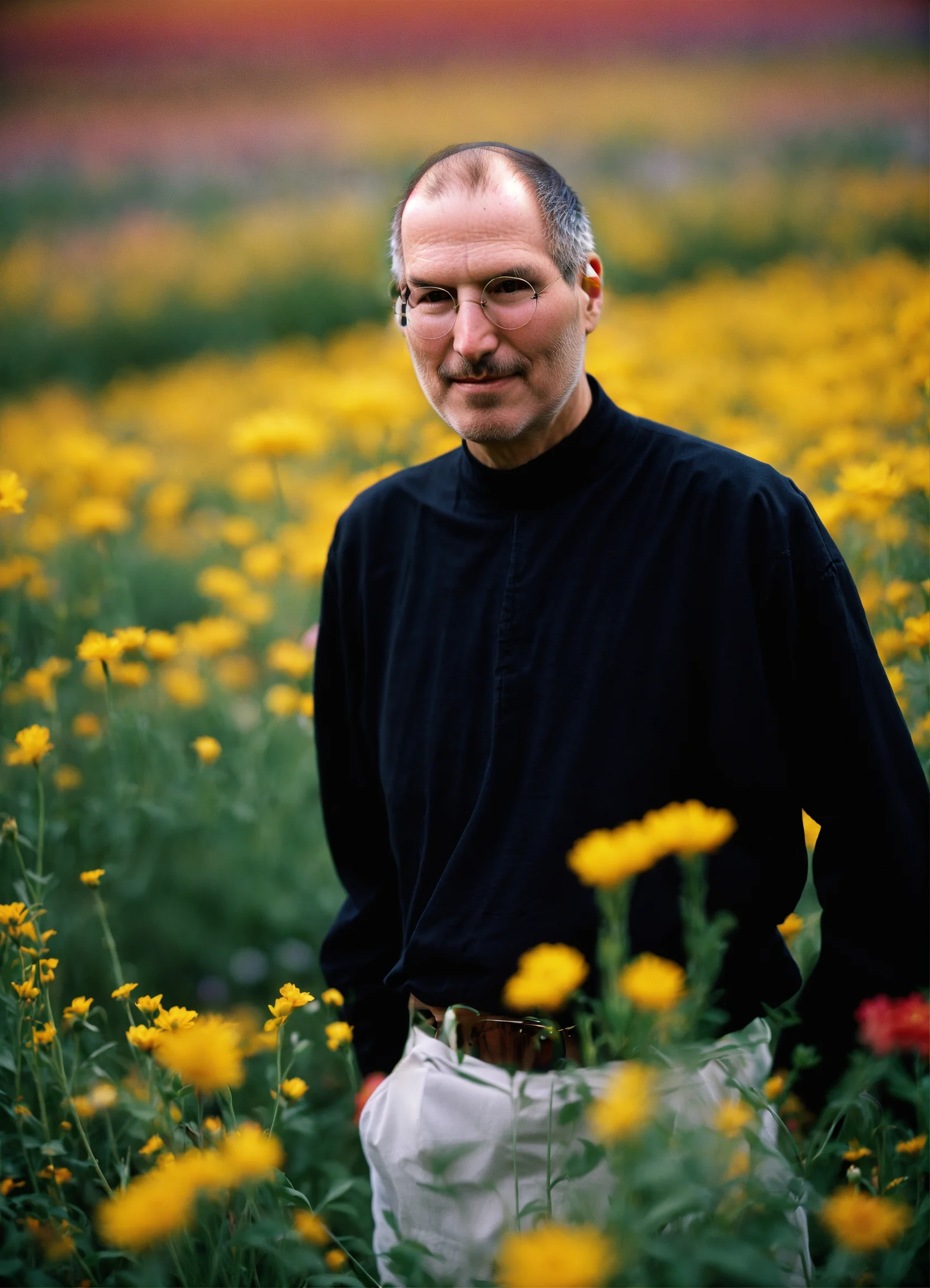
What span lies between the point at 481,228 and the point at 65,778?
Answer: 1674 millimetres

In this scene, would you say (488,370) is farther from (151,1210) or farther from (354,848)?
(151,1210)

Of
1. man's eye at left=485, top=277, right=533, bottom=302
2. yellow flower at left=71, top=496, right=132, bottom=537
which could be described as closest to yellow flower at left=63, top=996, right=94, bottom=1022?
man's eye at left=485, top=277, right=533, bottom=302

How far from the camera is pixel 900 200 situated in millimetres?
5270

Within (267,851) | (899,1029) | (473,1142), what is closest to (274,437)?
(267,851)

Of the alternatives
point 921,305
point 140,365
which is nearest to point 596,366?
point 921,305

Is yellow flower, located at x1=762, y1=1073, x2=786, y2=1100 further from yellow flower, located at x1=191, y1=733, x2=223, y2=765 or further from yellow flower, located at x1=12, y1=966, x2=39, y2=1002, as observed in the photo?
yellow flower, located at x1=191, y1=733, x2=223, y2=765

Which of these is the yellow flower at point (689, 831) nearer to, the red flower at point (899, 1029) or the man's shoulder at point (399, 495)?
the red flower at point (899, 1029)

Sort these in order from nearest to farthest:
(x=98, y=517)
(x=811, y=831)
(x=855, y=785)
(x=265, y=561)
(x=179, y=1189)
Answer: (x=179, y=1189) < (x=855, y=785) < (x=811, y=831) < (x=98, y=517) < (x=265, y=561)

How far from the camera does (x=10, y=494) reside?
1.71 meters

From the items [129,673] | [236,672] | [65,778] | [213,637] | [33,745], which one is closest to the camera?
[33,745]

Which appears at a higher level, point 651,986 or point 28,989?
point 651,986

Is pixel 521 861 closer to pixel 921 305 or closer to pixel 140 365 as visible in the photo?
pixel 921 305

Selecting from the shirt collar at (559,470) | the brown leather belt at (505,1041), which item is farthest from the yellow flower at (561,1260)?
the shirt collar at (559,470)

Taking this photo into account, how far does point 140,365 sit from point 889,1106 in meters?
7.89
